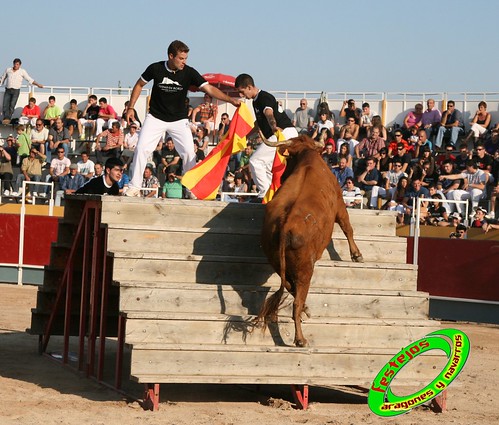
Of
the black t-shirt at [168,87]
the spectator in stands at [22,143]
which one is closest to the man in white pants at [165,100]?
the black t-shirt at [168,87]

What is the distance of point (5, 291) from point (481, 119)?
29.9 ft

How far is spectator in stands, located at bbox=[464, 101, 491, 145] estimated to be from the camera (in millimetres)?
19469

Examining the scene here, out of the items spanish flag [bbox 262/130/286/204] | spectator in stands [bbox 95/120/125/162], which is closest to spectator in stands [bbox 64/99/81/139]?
spectator in stands [bbox 95/120/125/162]

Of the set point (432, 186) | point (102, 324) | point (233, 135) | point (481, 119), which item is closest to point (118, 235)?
point (102, 324)

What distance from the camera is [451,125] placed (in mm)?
19812

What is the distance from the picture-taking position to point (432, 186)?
17.5 metres

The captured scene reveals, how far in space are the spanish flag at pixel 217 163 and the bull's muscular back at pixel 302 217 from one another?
2.05 metres

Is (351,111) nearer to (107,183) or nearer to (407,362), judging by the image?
(107,183)

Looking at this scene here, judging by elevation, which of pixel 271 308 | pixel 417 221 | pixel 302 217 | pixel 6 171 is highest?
pixel 6 171

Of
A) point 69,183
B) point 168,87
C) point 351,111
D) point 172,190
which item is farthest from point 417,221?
point 168,87

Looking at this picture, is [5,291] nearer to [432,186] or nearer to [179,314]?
[432,186]

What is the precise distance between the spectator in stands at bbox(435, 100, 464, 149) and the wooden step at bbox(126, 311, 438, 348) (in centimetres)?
1146

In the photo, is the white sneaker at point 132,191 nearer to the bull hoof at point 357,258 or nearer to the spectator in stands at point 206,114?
the bull hoof at point 357,258

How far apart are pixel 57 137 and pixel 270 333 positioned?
1501cm
